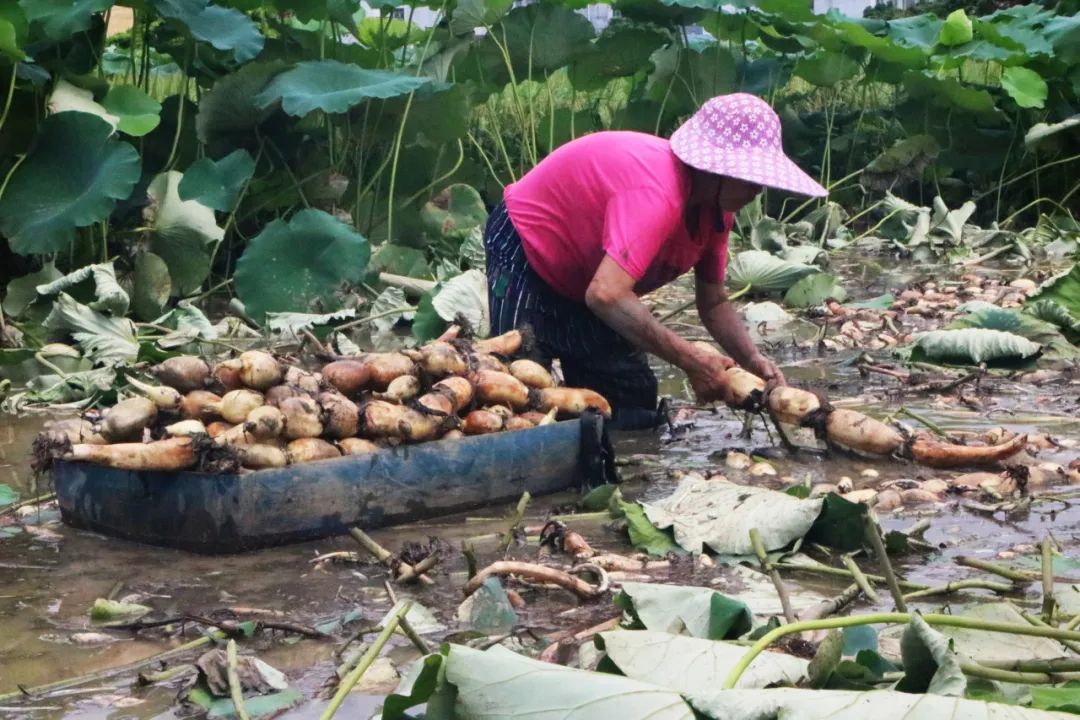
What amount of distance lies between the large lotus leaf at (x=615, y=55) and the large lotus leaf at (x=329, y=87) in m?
2.21

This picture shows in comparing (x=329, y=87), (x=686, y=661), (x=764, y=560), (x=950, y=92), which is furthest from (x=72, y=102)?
(x=950, y=92)

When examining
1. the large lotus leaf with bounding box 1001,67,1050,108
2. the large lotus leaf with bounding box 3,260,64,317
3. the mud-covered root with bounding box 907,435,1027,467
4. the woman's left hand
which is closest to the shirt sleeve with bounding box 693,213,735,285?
the woman's left hand

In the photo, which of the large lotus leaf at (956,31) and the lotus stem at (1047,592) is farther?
the large lotus leaf at (956,31)

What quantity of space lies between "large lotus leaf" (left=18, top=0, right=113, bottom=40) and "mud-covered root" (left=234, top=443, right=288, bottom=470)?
3.43m

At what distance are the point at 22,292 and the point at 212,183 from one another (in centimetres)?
100

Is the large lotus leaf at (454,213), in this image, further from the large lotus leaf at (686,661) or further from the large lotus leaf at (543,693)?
the large lotus leaf at (543,693)

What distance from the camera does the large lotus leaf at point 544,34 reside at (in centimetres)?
817

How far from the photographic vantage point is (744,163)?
3.95 meters

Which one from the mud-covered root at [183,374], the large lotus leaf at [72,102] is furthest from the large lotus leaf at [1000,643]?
the large lotus leaf at [72,102]

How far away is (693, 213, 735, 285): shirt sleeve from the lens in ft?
14.7

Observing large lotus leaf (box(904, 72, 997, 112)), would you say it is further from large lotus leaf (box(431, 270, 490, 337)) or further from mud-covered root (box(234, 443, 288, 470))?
mud-covered root (box(234, 443, 288, 470))

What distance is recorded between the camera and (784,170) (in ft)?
13.0

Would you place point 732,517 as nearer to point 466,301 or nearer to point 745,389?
point 745,389

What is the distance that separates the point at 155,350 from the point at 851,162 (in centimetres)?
691
